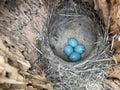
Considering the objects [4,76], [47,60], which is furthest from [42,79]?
[4,76]

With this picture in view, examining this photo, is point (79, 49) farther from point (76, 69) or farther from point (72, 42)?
point (76, 69)

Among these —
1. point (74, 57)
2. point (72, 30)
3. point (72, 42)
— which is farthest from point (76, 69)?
point (72, 30)

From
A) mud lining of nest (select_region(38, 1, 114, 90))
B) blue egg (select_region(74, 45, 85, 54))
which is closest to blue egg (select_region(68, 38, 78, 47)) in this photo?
blue egg (select_region(74, 45, 85, 54))

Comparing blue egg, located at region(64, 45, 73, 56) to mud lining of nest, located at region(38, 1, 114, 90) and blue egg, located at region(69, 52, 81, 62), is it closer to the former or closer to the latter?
blue egg, located at region(69, 52, 81, 62)

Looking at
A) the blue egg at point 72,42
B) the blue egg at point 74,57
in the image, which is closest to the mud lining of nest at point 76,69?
the blue egg at point 74,57

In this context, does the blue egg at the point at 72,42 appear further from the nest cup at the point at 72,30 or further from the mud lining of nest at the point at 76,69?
the mud lining of nest at the point at 76,69

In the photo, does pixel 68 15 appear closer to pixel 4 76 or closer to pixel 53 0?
pixel 53 0
